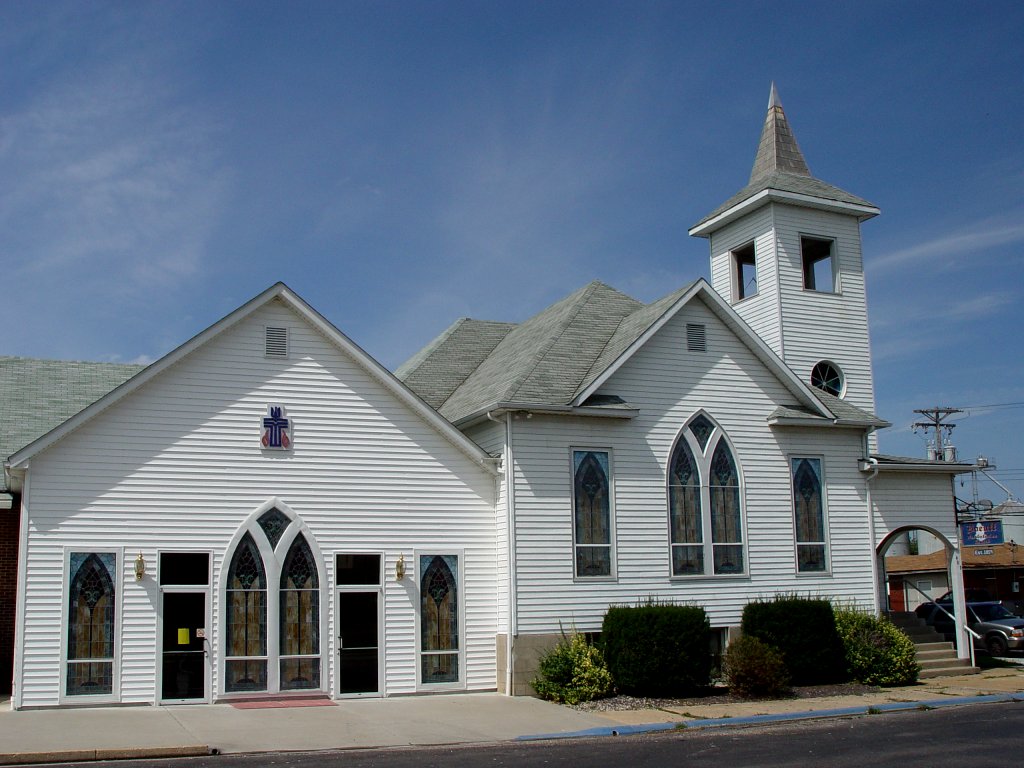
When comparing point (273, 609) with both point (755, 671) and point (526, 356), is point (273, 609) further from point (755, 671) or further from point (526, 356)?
point (755, 671)

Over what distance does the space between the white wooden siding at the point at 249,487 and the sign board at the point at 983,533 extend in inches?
1640

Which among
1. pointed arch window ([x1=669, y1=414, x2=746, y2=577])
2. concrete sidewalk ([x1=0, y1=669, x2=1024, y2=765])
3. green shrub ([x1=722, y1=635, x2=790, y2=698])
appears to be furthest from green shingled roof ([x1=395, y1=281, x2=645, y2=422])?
concrete sidewalk ([x1=0, y1=669, x2=1024, y2=765])

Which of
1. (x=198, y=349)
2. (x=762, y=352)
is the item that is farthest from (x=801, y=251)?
(x=198, y=349)

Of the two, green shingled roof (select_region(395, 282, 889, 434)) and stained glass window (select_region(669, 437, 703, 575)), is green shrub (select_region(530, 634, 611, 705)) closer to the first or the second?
stained glass window (select_region(669, 437, 703, 575))

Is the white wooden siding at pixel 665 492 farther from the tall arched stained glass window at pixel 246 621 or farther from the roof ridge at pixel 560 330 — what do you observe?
the tall arched stained glass window at pixel 246 621

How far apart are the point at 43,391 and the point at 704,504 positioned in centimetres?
1416

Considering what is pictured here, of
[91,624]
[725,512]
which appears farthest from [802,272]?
[91,624]

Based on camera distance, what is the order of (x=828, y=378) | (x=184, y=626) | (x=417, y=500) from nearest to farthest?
(x=184, y=626), (x=417, y=500), (x=828, y=378)

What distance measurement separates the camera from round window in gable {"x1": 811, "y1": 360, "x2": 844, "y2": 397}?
25922 millimetres

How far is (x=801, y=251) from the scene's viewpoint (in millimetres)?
26406

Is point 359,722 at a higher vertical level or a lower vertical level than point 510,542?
lower

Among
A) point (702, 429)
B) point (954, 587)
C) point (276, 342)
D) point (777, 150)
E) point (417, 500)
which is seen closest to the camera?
point (276, 342)

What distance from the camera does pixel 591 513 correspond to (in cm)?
2138

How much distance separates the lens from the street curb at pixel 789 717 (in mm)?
16625
